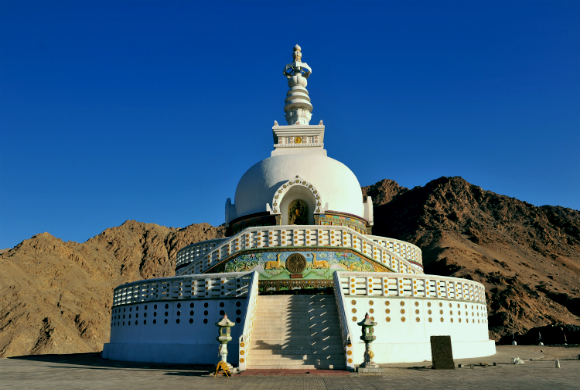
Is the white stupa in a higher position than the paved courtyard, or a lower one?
higher

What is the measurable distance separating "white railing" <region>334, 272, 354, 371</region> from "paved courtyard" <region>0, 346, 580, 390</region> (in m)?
0.65

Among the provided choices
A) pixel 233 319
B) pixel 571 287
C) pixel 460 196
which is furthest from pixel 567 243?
pixel 233 319

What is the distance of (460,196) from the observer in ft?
306

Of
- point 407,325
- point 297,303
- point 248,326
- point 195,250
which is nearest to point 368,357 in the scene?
point 248,326

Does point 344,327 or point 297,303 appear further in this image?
point 297,303

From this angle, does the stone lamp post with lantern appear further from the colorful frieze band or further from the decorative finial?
the decorative finial

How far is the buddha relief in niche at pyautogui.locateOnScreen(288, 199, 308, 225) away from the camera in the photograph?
22456mm

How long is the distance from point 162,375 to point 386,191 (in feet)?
334

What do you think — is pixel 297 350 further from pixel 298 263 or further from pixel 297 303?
pixel 298 263

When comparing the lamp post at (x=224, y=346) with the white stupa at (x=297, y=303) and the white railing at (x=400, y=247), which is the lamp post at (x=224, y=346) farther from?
the white railing at (x=400, y=247)

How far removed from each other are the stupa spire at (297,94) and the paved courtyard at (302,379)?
1681 cm

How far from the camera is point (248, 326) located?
1402 cm

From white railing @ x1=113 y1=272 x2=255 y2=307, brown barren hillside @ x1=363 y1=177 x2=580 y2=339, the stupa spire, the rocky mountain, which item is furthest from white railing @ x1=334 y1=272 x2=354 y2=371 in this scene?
brown barren hillside @ x1=363 y1=177 x2=580 y2=339

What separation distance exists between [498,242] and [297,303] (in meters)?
72.1
